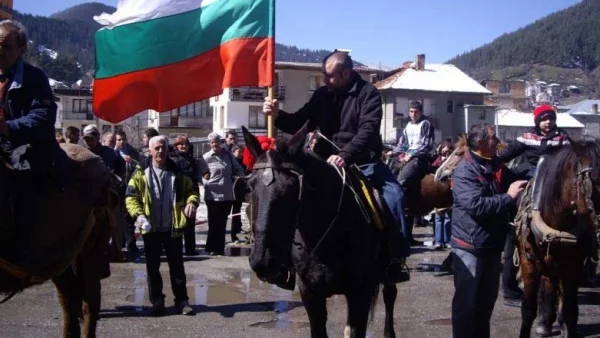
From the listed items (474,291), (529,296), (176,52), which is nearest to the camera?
(474,291)

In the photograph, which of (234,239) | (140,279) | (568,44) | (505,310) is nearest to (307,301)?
(505,310)

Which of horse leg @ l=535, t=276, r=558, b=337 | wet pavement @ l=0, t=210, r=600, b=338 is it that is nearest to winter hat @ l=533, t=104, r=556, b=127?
horse leg @ l=535, t=276, r=558, b=337

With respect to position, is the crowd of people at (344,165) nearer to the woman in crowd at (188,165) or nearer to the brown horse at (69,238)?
the brown horse at (69,238)

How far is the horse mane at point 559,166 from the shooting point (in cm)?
659

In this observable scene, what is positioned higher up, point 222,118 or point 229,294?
point 222,118

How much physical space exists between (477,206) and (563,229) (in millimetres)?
1402

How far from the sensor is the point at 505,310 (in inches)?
352

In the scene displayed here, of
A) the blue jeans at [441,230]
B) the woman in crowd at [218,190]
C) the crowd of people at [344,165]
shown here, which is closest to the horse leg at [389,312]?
the crowd of people at [344,165]

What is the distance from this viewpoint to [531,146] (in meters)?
8.11

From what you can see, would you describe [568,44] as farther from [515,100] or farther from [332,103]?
[332,103]

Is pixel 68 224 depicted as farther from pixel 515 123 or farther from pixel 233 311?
pixel 515 123

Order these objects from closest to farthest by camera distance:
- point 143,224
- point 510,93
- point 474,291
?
point 474,291 → point 143,224 → point 510,93

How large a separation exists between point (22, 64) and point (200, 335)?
148 inches

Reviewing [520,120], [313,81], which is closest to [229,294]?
[313,81]
